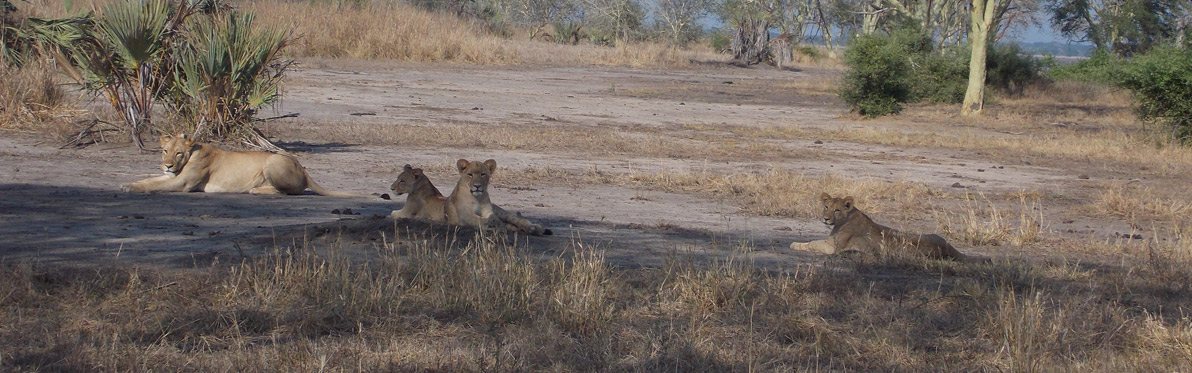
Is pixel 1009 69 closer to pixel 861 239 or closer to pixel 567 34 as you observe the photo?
pixel 861 239

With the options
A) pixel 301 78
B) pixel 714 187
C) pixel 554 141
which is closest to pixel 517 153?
pixel 554 141

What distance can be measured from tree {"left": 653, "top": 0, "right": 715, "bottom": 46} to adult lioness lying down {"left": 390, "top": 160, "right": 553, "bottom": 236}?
63070 mm

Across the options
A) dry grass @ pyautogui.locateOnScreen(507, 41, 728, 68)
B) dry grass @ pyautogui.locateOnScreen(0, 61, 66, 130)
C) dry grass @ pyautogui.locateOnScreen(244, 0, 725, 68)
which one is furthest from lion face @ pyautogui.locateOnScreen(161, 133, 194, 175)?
dry grass @ pyautogui.locateOnScreen(507, 41, 728, 68)

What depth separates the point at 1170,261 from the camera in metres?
8.23

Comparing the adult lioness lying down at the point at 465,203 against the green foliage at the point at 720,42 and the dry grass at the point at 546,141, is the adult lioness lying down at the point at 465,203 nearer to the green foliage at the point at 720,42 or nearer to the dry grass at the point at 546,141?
the dry grass at the point at 546,141

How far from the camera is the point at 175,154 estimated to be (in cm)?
1013

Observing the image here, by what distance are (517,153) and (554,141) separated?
5.28ft

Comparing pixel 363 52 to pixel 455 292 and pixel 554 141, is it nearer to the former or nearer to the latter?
pixel 554 141

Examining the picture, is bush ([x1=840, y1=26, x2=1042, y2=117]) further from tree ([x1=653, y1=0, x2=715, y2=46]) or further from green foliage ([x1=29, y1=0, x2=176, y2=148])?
tree ([x1=653, y1=0, x2=715, y2=46])

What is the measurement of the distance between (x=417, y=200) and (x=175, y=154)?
2.91m

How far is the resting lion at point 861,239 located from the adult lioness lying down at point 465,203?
217cm

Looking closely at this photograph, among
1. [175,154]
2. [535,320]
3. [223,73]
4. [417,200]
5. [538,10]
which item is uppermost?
[223,73]

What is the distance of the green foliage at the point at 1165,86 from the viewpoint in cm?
1983

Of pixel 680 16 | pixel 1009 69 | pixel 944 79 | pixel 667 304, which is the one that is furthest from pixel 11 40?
pixel 680 16
